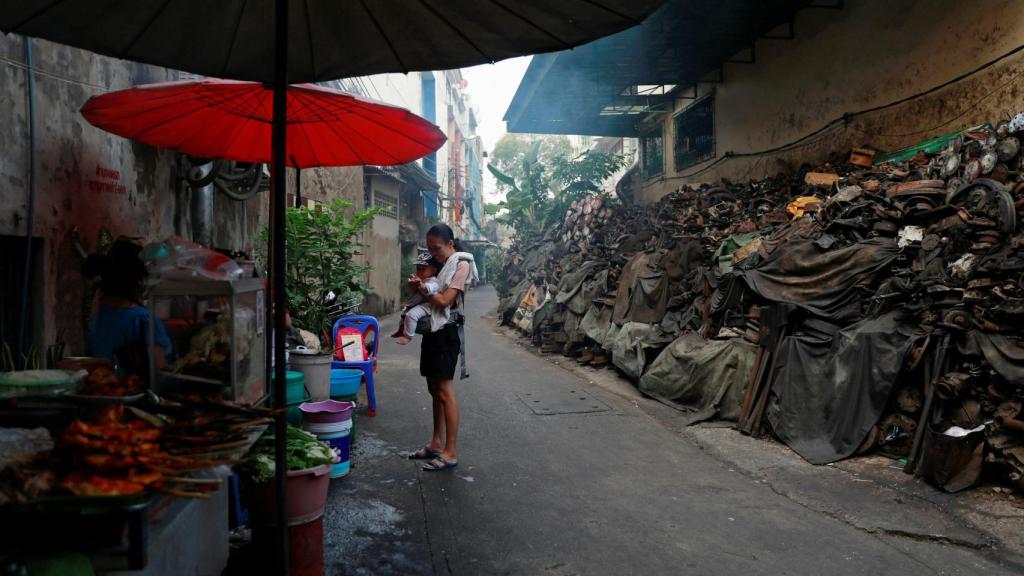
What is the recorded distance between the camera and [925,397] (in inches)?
198

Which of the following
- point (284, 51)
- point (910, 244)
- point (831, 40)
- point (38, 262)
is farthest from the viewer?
point (831, 40)

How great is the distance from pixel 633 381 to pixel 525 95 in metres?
9.29

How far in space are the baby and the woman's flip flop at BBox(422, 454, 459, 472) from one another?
100 cm

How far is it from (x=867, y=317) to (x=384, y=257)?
1559 centimetres

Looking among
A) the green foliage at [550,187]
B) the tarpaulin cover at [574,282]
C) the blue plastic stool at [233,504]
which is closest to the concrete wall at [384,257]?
the green foliage at [550,187]

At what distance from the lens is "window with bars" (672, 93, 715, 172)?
47.4 ft

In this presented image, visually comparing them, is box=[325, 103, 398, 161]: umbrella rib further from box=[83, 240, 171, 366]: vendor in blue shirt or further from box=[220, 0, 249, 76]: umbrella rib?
box=[83, 240, 171, 366]: vendor in blue shirt

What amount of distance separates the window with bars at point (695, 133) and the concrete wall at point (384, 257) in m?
8.76

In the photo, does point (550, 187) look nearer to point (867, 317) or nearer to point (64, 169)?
point (867, 317)

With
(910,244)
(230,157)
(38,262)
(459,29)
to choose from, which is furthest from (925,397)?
(38,262)

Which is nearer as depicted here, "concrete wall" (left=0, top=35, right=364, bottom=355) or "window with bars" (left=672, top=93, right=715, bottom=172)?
"concrete wall" (left=0, top=35, right=364, bottom=355)

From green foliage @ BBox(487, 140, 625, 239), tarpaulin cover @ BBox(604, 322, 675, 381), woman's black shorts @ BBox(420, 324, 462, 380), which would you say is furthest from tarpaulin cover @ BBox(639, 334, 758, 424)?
green foliage @ BBox(487, 140, 625, 239)

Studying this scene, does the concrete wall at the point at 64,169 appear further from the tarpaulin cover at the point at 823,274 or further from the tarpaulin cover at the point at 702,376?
the tarpaulin cover at the point at 823,274

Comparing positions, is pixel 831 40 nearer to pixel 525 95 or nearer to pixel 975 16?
pixel 975 16
